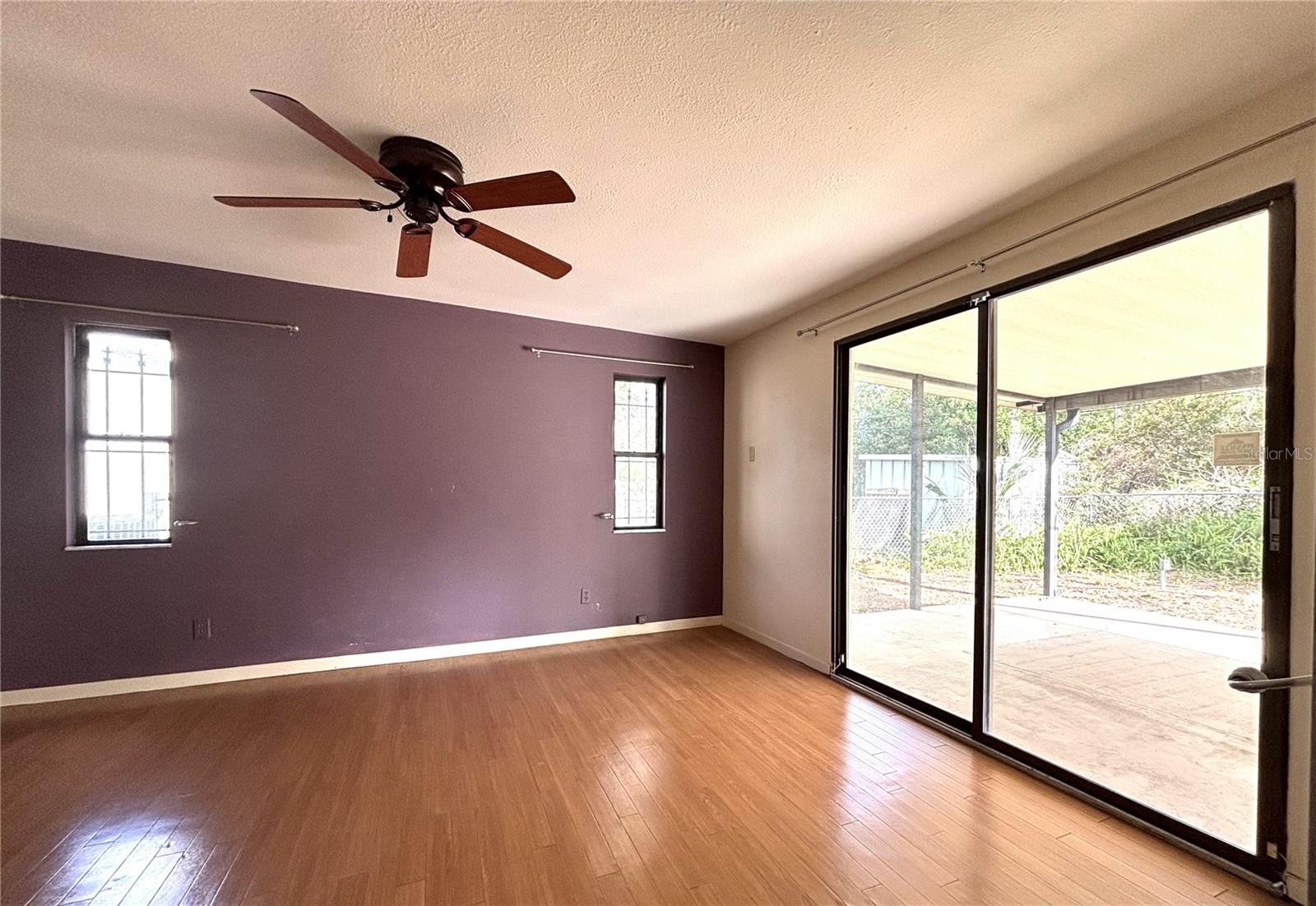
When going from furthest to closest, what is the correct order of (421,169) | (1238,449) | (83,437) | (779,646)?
1. (779,646)
2. (83,437)
3. (421,169)
4. (1238,449)

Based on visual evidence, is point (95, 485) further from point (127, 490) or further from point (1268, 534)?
point (1268, 534)

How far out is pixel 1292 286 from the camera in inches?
63.7

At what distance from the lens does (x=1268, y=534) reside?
1658 mm

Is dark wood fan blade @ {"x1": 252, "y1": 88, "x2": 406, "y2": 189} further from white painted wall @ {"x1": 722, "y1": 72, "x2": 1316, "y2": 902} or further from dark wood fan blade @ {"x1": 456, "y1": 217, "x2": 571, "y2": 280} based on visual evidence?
white painted wall @ {"x1": 722, "y1": 72, "x2": 1316, "y2": 902}

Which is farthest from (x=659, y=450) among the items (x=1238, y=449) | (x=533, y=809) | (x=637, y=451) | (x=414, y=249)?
(x=1238, y=449)

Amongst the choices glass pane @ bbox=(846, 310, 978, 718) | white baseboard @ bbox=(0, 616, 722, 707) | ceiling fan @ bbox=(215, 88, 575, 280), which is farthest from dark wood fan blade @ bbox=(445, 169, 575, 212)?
white baseboard @ bbox=(0, 616, 722, 707)

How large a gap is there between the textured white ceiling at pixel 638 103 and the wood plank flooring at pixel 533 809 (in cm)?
269

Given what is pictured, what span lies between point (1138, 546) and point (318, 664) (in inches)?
193

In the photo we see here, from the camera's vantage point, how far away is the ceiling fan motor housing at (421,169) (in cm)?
187

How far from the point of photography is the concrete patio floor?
182cm

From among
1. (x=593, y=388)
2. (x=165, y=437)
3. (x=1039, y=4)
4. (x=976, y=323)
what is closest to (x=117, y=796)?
(x=165, y=437)

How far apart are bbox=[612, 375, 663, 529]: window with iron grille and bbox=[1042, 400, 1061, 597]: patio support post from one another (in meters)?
2.94

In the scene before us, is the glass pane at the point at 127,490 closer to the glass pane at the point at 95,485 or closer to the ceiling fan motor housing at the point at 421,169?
the glass pane at the point at 95,485

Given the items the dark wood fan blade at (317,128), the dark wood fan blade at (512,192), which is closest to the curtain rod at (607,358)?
the dark wood fan blade at (512,192)
